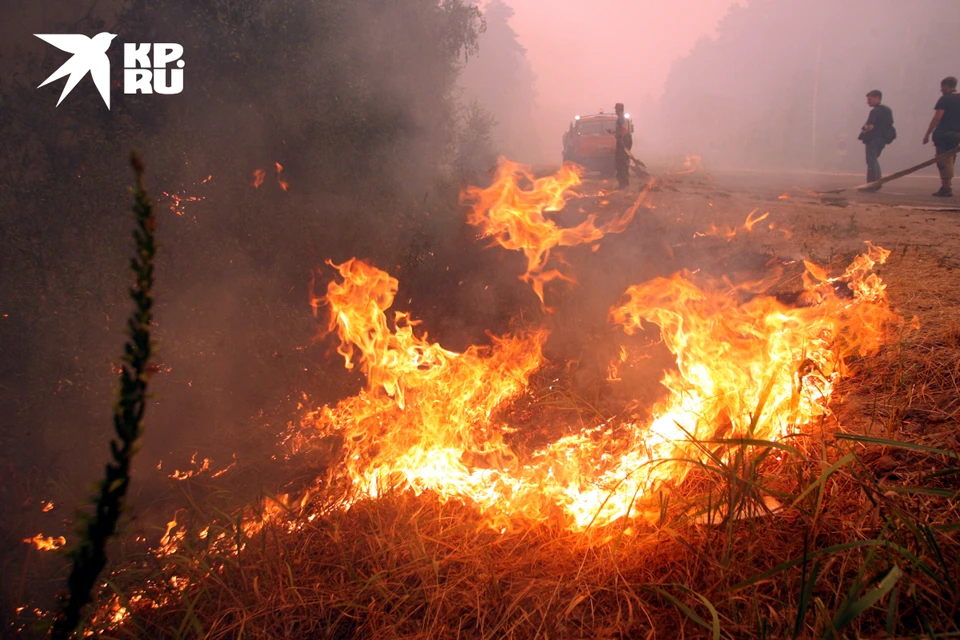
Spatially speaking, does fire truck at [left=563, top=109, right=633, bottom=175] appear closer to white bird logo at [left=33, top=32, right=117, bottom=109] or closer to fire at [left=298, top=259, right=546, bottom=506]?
fire at [left=298, top=259, right=546, bottom=506]

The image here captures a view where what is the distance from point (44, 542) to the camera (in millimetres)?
4270

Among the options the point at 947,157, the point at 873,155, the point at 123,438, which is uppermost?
the point at 873,155

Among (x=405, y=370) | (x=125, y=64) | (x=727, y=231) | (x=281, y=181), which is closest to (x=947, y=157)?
(x=727, y=231)

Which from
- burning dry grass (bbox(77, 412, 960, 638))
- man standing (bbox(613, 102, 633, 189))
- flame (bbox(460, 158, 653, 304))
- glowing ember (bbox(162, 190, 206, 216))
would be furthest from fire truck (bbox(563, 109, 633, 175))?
burning dry grass (bbox(77, 412, 960, 638))

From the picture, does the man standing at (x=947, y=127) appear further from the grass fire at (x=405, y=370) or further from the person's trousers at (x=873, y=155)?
the person's trousers at (x=873, y=155)

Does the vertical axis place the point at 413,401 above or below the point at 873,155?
below

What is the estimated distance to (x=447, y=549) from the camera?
106 inches

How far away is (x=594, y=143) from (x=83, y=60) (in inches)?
573

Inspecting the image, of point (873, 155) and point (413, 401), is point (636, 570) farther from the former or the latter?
point (873, 155)

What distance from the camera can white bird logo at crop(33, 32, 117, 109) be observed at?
512 centimetres

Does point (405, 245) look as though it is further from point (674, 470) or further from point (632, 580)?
point (632, 580)

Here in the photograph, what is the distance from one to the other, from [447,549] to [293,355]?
11.5ft

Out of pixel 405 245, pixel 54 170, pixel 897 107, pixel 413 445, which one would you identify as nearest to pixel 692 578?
pixel 413 445

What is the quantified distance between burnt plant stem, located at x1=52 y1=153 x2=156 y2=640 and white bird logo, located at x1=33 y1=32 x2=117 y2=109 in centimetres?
593
